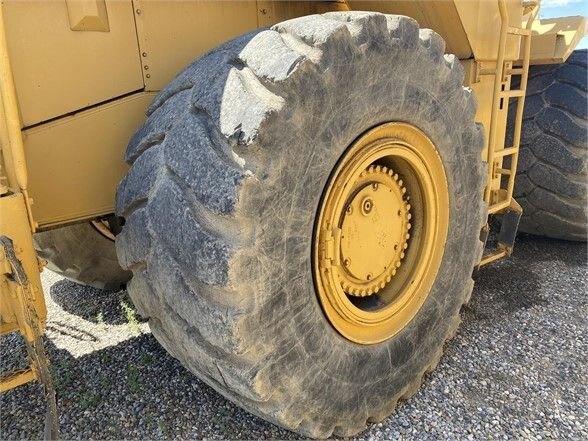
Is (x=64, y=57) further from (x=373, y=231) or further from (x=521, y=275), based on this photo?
(x=521, y=275)

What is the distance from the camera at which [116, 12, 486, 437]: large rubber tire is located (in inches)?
58.4

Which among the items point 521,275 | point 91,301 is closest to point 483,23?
point 521,275

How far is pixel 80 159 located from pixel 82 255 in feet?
4.29

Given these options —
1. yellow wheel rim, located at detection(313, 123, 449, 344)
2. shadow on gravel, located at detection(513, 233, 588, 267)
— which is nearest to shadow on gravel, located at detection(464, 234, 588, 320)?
shadow on gravel, located at detection(513, 233, 588, 267)

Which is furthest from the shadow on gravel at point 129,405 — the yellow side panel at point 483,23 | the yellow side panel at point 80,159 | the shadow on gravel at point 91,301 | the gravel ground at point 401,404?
the yellow side panel at point 483,23

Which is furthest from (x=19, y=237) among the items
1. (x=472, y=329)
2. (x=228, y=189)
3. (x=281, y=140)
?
(x=472, y=329)

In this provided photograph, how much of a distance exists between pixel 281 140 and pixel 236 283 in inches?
16.4

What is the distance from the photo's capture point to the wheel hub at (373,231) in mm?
1957

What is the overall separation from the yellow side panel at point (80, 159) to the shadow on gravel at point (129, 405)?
2.66 ft

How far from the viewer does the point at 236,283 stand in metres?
1.48

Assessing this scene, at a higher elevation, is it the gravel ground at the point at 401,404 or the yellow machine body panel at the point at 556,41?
the yellow machine body panel at the point at 556,41

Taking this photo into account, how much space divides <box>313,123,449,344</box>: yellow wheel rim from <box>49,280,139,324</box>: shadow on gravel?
1492 mm

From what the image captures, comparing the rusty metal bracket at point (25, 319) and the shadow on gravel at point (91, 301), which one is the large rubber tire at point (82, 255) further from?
the rusty metal bracket at point (25, 319)

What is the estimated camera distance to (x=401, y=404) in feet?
7.29
